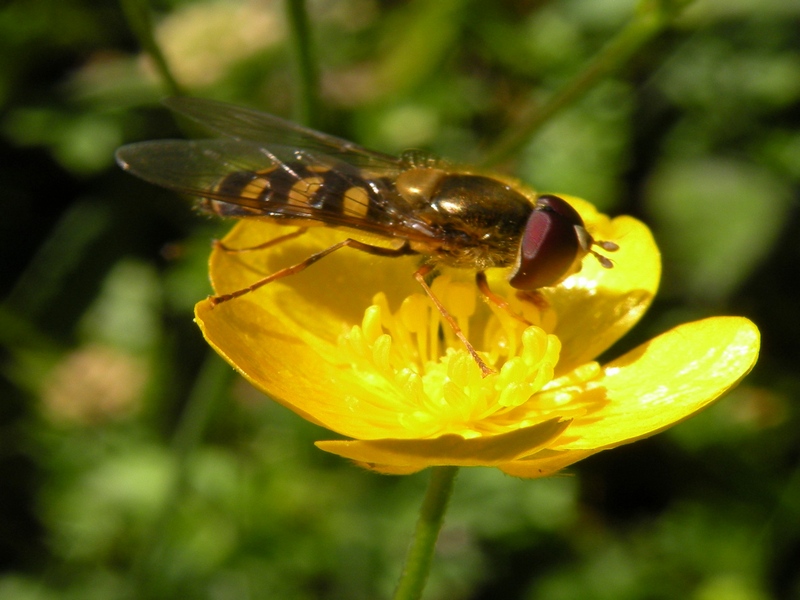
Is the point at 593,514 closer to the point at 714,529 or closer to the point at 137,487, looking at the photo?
the point at 714,529

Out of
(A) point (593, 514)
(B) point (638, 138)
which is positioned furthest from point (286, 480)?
(B) point (638, 138)

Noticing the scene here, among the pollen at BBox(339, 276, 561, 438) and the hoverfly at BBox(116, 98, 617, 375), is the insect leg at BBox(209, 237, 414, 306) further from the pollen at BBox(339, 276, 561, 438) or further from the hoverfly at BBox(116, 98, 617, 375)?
the pollen at BBox(339, 276, 561, 438)

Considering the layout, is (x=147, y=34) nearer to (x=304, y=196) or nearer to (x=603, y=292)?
(x=304, y=196)

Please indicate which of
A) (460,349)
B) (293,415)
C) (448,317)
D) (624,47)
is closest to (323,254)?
(448,317)

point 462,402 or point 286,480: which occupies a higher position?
point 462,402

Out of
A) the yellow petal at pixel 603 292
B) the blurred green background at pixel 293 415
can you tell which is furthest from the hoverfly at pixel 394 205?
the blurred green background at pixel 293 415

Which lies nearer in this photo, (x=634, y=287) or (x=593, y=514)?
(x=634, y=287)
